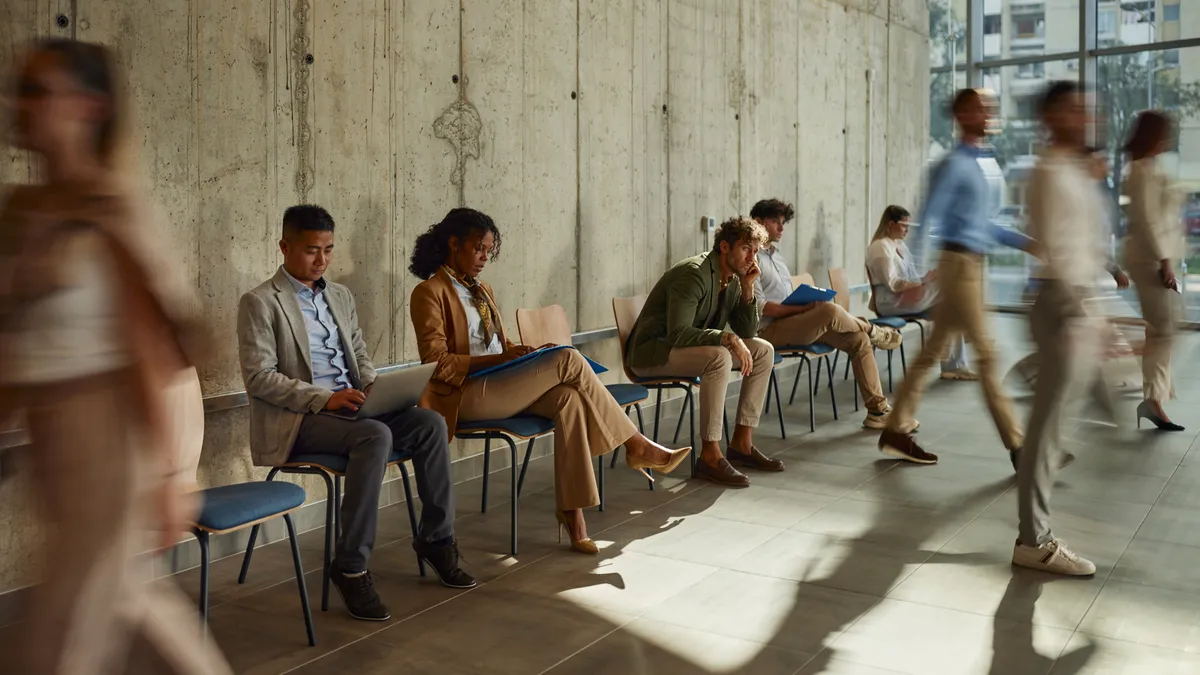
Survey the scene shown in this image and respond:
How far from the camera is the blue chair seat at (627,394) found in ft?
17.2

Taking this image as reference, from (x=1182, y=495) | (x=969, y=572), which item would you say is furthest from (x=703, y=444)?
(x=1182, y=495)

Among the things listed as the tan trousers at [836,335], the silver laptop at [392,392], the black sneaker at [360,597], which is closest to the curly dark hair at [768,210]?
the tan trousers at [836,335]

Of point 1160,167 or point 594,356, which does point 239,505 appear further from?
point 1160,167

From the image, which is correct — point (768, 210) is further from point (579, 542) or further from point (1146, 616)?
point (1146, 616)

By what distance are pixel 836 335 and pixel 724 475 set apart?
1.90 m

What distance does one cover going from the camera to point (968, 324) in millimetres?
4930

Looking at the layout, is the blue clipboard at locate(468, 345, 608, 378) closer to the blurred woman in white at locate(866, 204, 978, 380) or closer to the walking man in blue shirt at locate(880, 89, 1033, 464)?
Result: the walking man in blue shirt at locate(880, 89, 1033, 464)

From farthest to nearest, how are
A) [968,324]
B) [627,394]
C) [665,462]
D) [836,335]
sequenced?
[836,335], [627,394], [968,324], [665,462]

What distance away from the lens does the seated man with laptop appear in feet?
12.2

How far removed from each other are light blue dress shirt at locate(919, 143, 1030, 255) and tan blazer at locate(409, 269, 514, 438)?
2233 mm

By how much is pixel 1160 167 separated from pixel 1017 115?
25.5ft

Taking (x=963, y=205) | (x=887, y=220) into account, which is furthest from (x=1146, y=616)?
(x=887, y=220)

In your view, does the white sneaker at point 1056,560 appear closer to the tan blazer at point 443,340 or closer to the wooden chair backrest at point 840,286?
the tan blazer at point 443,340

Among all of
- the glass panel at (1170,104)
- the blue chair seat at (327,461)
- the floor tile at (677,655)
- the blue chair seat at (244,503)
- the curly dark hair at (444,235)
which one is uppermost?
the glass panel at (1170,104)
